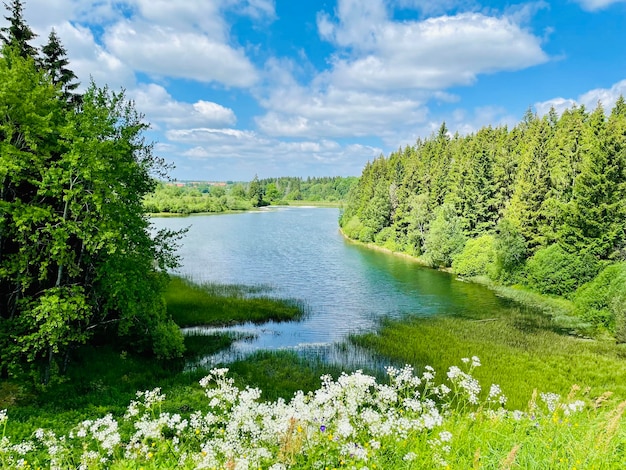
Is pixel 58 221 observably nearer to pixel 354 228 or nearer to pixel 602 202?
pixel 602 202

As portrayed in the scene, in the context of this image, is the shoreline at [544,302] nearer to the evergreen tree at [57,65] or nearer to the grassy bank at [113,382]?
the grassy bank at [113,382]

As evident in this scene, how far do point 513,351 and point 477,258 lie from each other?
964 inches

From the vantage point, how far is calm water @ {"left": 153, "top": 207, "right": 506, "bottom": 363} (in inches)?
986

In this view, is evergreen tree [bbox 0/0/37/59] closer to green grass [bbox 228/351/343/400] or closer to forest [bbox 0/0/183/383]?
forest [bbox 0/0/183/383]

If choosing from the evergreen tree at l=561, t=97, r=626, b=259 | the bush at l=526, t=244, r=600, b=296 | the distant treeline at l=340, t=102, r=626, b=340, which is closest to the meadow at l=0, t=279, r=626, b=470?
the bush at l=526, t=244, r=600, b=296

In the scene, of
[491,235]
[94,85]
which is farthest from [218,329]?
[491,235]

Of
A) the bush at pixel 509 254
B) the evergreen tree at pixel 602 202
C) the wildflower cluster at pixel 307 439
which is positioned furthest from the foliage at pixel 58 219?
the bush at pixel 509 254

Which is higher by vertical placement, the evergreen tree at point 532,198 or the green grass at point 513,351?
the evergreen tree at point 532,198

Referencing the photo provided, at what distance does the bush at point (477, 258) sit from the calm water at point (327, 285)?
2.51 metres

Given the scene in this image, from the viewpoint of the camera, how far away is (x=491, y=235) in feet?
156

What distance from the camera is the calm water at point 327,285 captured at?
82.2ft

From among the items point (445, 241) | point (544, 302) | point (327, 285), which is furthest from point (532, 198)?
point (327, 285)

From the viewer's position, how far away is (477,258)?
45250 mm

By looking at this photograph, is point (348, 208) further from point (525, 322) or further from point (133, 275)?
point (133, 275)
